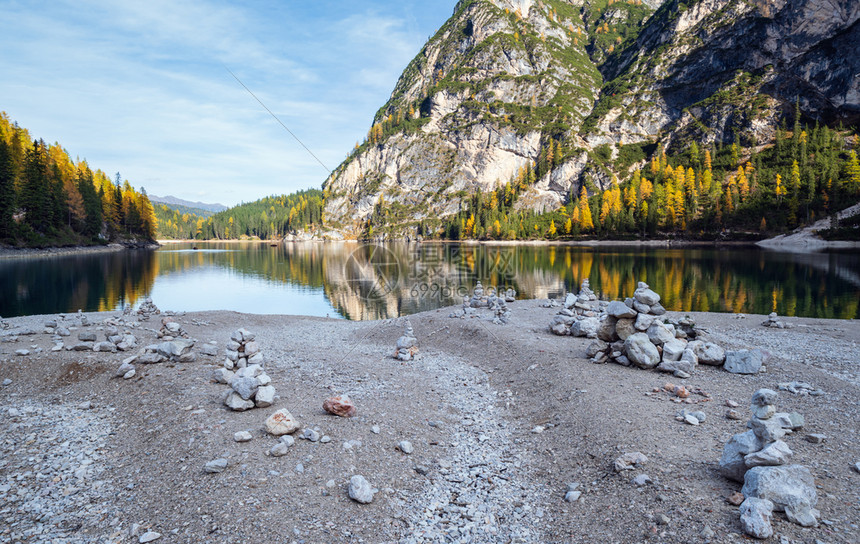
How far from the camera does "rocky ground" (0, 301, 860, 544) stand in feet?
19.6

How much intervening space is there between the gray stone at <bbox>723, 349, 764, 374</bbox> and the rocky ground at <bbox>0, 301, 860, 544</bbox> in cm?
37

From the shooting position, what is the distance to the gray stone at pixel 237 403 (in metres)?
9.67

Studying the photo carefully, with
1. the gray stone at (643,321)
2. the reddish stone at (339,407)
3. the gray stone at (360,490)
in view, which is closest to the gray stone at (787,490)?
the gray stone at (360,490)

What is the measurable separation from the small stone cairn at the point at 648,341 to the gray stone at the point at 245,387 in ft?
38.5

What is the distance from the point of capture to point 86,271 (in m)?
55.6

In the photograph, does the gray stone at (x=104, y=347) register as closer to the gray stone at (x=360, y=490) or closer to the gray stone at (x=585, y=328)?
the gray stone at (x=360, y=490)

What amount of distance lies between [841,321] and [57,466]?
119 feet

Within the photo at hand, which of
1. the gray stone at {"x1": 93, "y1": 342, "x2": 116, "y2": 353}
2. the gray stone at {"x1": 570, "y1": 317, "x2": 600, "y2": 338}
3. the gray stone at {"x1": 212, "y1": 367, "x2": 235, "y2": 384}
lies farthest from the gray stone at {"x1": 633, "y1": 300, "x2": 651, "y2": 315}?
the gray stone at {"x1": 93, "y1": 342, "x2": 116, "y2": 353}

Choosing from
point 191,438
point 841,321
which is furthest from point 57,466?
point 841,321

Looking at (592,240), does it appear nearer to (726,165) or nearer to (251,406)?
(726,165)

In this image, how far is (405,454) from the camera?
851cm

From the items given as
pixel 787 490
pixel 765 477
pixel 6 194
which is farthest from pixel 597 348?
pixel 6 194

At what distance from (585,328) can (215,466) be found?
16.6 metres

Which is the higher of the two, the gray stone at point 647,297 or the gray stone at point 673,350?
the gray stone at point 647,297
